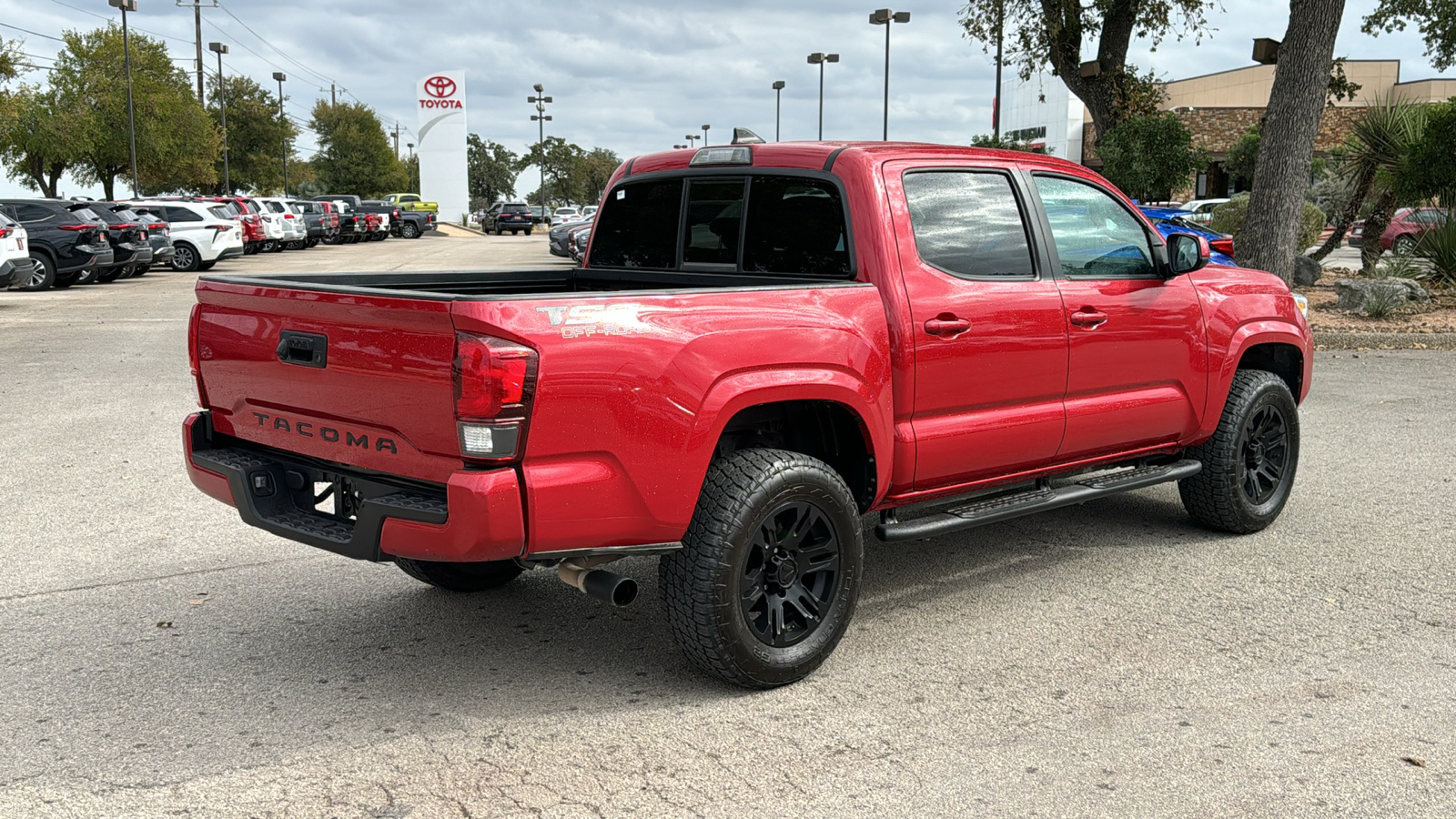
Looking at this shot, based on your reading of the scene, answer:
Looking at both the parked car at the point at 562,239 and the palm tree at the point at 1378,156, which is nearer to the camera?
the palm tree at the point at 1378,156

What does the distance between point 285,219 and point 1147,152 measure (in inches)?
1043

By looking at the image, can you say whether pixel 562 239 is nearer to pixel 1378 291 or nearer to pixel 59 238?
pixel 59 238

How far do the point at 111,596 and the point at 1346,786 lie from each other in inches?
190

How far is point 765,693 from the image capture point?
4.36 m

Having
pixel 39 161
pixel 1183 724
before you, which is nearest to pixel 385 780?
pixel 1183 724

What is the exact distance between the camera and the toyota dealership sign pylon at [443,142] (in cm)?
8406

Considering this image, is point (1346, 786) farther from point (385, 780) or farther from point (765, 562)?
point (385, 780)

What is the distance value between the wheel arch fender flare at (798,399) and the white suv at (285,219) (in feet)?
118

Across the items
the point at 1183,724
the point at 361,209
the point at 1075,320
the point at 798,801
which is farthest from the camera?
the point at 361,209

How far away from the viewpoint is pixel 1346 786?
360 cm

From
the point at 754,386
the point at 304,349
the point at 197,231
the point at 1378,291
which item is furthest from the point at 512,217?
the point at 754,386

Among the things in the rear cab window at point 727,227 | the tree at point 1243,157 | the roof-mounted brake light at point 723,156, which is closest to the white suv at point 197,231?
the rear cab window at point 727,227

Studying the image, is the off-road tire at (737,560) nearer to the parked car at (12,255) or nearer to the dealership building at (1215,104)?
the parked car at (12,255)

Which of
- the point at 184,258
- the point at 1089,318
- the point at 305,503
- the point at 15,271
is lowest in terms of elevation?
the point at 305,503
